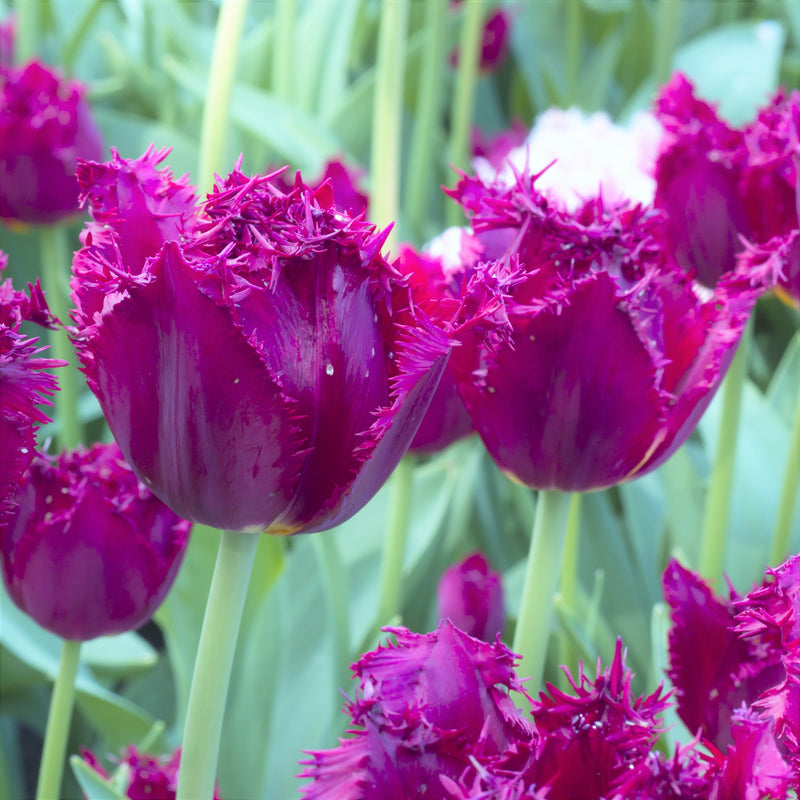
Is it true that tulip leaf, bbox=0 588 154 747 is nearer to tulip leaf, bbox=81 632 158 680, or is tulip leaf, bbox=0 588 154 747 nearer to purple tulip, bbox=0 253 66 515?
tulip leaf, bbox=81 632 158 680

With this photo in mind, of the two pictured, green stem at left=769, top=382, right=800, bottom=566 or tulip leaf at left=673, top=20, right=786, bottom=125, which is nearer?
green stem at left=769, top=382, right=800, bottom=566

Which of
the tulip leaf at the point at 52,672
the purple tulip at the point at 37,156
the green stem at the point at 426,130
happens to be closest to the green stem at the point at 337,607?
the tulip leaf at the point at 52,672

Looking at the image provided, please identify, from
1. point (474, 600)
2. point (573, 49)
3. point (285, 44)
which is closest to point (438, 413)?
point (474, 600)

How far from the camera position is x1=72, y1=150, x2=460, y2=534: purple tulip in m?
0.26

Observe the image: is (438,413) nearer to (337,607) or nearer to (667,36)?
(337,607)

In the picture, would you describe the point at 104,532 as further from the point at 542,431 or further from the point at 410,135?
the point at 410,135

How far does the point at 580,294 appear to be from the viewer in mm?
326

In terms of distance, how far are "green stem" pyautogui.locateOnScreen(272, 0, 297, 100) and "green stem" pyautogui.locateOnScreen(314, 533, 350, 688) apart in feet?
1.67

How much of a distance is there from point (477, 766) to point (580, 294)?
0.50ft

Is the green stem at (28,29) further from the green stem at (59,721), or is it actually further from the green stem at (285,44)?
the green stem at (59,721)

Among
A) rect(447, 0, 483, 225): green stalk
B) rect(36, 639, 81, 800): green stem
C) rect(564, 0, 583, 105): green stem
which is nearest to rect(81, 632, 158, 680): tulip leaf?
rect(36, 639, 81, 800): green stem

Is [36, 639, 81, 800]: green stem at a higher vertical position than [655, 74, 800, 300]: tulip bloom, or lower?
lower

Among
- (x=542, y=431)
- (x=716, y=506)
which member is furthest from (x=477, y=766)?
(x=716, y=506)

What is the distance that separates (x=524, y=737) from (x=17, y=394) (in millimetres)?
138
